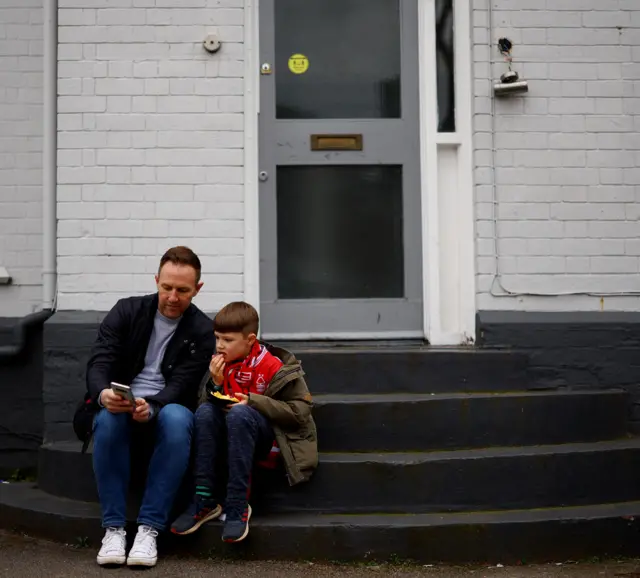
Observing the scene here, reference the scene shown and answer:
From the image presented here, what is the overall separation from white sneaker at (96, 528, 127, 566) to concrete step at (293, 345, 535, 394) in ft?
4.41

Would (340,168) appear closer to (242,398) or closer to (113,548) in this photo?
(242,398)

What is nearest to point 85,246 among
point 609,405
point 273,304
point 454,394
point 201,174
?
point 201,174

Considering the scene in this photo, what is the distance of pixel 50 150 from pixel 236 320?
2099mm

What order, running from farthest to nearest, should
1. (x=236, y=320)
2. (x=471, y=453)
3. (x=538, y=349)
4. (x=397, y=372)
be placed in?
(x=538, y=349) → (x=397, y=372) → (x=471, y=453) → (x=236, y=320)

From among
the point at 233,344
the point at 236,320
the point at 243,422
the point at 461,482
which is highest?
the point at 236,320

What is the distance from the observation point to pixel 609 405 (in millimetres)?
4898

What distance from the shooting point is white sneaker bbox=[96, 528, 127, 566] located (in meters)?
3.92

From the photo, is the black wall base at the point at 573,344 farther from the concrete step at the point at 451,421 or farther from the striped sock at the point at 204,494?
the striped sock at the point at 204,494

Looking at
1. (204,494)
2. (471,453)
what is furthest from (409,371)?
(204,494)

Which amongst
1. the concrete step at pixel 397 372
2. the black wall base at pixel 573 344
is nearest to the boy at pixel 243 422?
the concrete step at pixel 397 372

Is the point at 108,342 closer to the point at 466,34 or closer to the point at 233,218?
the point at 233,218

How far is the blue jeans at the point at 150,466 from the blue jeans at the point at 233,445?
0.09 m

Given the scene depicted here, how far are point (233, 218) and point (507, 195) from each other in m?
1.64

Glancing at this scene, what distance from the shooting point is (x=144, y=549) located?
12.8 feet
